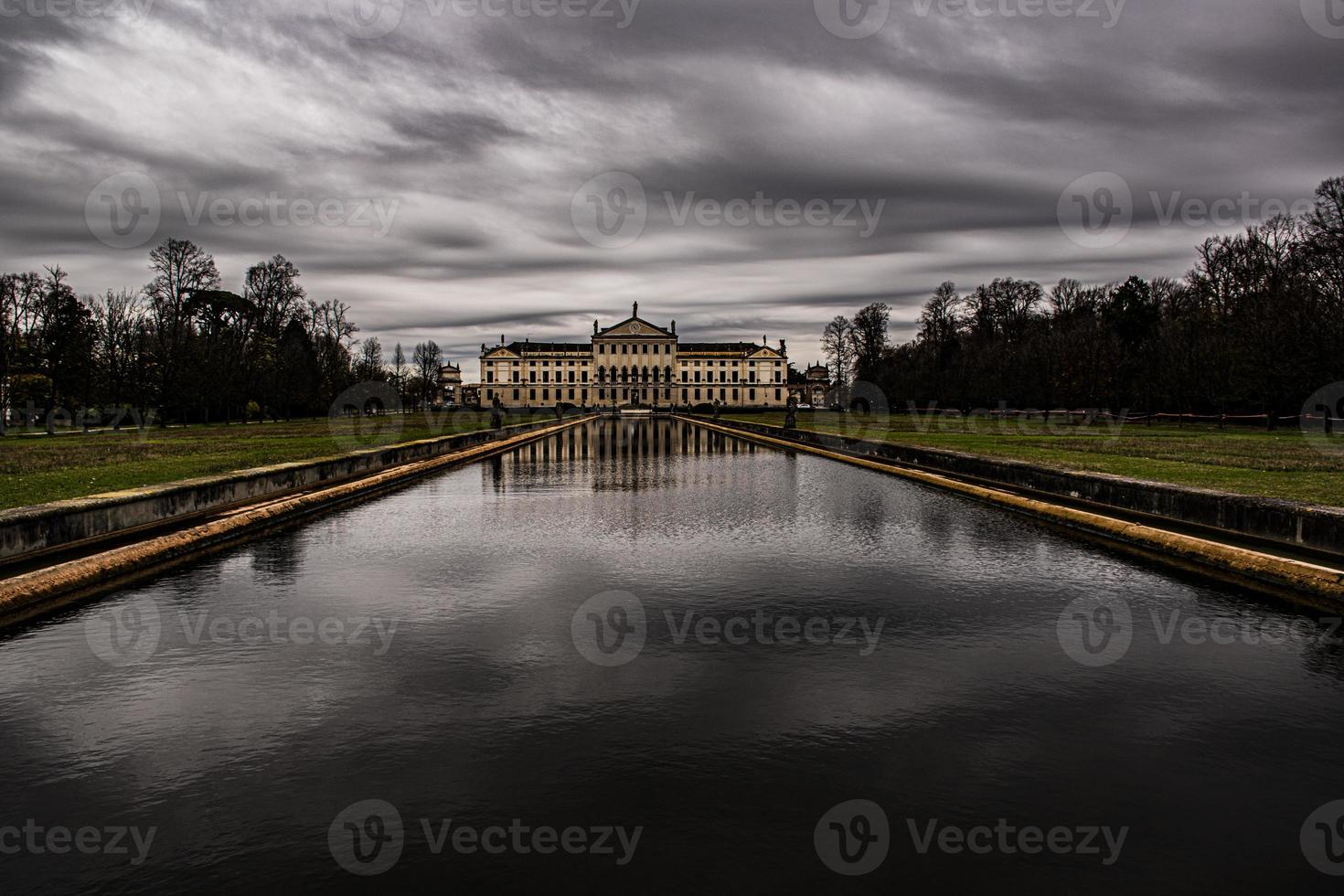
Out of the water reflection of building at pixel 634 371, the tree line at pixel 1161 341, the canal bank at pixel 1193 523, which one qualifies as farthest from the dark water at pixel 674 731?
the water reflection of building at pixel 634 371

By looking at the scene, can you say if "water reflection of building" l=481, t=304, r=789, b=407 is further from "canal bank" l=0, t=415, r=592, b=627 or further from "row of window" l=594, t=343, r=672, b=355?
"canal bank" l=0, t=415, r=592, b=627

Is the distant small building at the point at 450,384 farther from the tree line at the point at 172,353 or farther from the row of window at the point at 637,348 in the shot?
the tree line at the point at 172,353

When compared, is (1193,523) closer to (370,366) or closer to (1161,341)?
(1161,341)

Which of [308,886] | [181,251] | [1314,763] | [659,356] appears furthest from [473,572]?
[659,356]

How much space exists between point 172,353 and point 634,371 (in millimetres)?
108837

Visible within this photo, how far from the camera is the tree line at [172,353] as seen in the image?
163 ft

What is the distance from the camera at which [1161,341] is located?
5859cm

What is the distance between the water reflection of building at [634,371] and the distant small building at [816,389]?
4101 mm

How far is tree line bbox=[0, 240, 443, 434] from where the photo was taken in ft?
163

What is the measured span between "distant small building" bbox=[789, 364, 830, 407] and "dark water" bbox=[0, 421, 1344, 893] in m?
139

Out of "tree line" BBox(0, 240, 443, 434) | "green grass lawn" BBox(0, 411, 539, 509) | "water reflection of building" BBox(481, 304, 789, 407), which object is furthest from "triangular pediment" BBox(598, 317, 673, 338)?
"green grass lawn" BBox(0, 411, 539, 509)

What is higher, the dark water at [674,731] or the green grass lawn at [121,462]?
the green grass lawn at [121,462]

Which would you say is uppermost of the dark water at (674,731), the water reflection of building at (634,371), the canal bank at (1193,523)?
the water reflection of building at (634,371)

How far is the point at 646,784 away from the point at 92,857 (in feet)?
8.08
